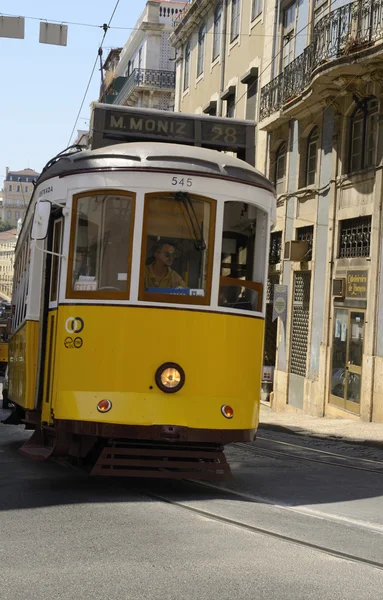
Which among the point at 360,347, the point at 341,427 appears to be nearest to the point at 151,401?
the point at 341,427

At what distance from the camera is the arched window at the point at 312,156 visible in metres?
23.3

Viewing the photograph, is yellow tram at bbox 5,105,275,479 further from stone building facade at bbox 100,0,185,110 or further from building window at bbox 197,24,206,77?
stone building facade at bbox 100,0,185,110

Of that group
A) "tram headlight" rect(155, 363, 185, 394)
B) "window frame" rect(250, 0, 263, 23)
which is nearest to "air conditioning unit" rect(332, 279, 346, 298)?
"window frame" rect(250, 0, 263, 23)

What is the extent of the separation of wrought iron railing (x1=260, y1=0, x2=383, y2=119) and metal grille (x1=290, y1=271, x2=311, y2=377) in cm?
433

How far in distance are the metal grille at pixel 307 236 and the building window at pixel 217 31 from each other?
10.9 metres

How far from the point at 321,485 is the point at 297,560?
11.8 ft

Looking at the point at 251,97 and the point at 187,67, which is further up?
the point at 187,67

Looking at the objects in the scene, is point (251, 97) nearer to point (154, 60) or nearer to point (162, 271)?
point (154, 60)

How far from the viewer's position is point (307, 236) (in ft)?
77.5

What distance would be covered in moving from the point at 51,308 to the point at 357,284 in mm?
12002

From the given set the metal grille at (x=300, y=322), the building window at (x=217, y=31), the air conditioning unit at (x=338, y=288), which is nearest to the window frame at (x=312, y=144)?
the metal grille at (x=300, y=322)

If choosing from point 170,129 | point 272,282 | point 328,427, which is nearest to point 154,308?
point 170,129

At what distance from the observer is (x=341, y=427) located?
18000mm

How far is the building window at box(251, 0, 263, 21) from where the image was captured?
28266 millimetres
